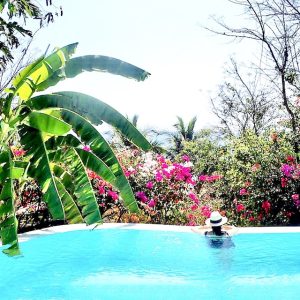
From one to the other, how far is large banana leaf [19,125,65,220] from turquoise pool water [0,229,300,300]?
11.1ft

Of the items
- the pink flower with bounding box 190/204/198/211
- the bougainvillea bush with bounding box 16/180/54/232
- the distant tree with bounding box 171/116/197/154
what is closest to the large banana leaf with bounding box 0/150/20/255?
the bougainvillea bush with bounding box 16/180/54/232

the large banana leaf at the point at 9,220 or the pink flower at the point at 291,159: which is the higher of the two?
the pink flower at the point at 291,159

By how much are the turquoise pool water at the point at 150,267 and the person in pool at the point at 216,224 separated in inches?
17.2

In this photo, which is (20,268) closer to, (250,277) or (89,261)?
(89,261)

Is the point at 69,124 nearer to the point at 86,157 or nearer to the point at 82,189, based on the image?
the point at 86,157

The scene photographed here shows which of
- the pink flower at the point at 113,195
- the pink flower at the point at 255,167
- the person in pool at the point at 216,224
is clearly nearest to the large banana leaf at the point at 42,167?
the person in pool at the point at 216,224

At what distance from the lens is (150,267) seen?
8617mm

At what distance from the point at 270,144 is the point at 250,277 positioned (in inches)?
185

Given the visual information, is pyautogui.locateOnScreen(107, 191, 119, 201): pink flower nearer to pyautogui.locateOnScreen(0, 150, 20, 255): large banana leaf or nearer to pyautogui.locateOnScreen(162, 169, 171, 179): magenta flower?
pyautogui.locateOnScreen(162, 169, 171, 179): magenta flower

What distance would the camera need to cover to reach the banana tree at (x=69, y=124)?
15.6ft

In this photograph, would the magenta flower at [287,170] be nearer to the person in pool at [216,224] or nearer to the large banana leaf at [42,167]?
the person in pool at [216,224]

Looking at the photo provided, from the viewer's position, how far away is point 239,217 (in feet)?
38.1

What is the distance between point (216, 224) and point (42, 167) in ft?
17.0

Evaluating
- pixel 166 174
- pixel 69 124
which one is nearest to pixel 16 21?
pixel 69 124
